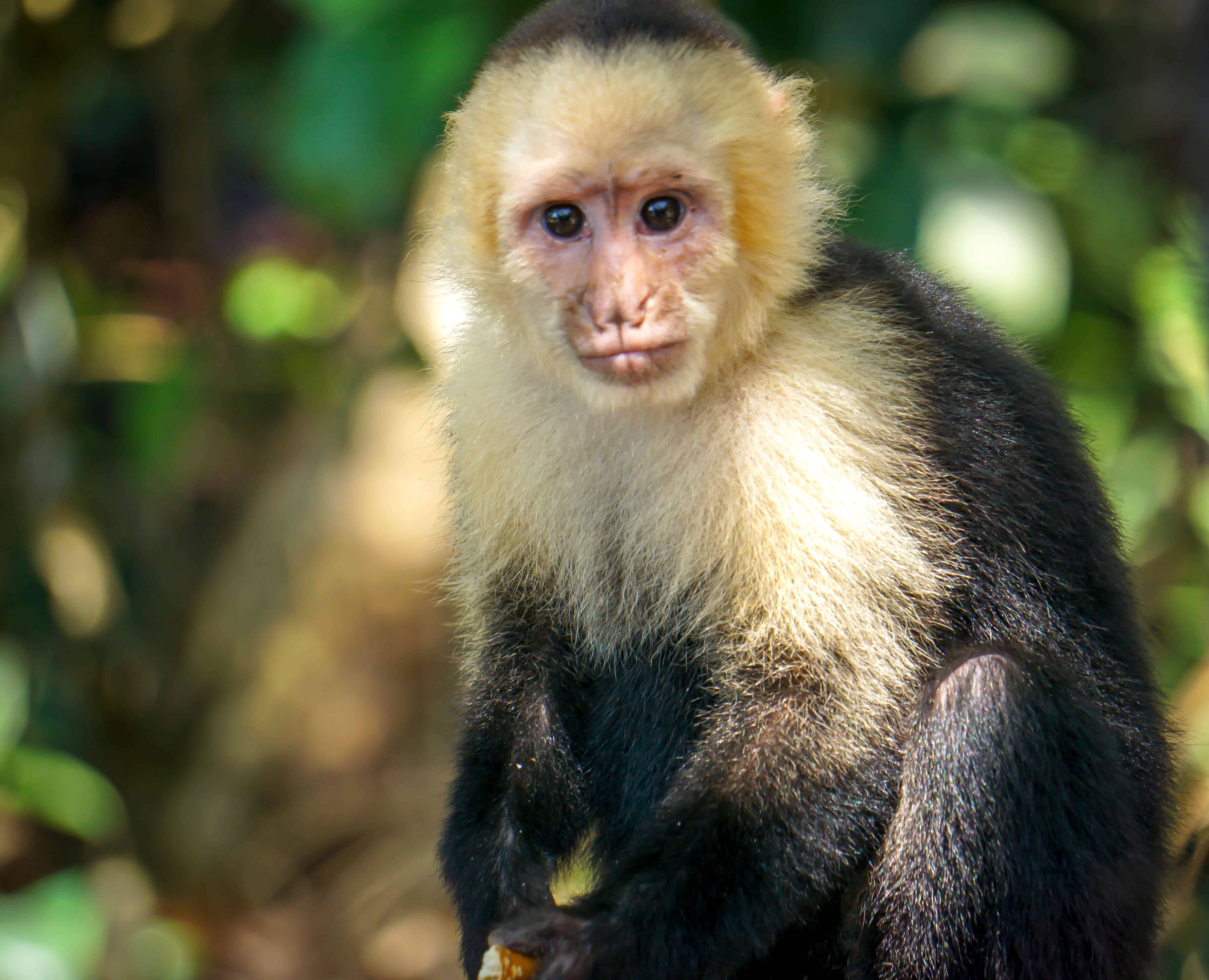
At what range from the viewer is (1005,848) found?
7.88 ft

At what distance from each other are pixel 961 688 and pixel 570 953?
0.86m

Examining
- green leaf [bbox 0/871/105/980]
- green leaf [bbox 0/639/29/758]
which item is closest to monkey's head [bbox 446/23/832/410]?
green leaf [bbox 0/871/105/980]

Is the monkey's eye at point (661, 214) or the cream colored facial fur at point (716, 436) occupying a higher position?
the monkey's eye at point (661, 214)

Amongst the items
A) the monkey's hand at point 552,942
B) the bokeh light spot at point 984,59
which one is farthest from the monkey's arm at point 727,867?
the bokeh light spot at point 984,59

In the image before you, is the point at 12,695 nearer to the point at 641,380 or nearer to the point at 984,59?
the point at 641,380

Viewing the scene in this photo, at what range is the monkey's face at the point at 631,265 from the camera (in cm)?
257

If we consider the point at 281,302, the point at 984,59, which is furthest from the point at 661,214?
the point at 281,302

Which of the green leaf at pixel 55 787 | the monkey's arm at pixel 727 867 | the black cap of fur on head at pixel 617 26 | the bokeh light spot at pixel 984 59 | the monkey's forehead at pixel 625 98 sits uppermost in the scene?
the black cap of fur on head at pixel 617 26

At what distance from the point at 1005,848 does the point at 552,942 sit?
32.7 inches

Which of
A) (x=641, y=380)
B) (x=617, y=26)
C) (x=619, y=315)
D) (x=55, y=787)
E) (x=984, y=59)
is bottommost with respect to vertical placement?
(x=55, y=787)

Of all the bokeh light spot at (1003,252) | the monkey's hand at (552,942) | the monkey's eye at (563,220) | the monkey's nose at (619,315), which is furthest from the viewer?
the bokeh light spot at (1003,252)

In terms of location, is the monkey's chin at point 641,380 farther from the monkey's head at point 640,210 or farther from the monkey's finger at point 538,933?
the monkey's finger at point 538,933

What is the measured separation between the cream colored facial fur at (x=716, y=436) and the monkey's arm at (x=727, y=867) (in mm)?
118

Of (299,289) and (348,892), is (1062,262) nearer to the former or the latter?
(299,289)
